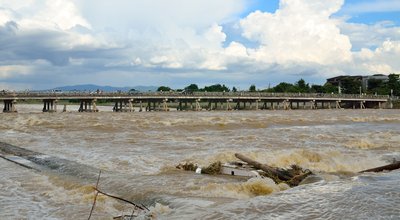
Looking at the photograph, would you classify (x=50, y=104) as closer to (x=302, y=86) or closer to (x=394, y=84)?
(x=302, y=86)

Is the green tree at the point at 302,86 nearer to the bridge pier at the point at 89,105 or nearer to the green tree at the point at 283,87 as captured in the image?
the green tree at the point at 283,87

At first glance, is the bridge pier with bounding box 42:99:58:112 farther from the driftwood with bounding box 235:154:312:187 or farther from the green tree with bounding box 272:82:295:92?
the green tree with bounding box 272:82:295:92

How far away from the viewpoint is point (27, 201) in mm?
9750

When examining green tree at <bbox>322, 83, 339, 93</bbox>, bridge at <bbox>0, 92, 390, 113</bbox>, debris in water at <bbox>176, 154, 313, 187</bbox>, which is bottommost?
debris in water at <bbox>176, 154, 313, 187</bbox>

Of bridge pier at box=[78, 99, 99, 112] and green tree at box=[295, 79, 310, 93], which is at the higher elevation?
green tree at box=[295, 79, 310, 93]

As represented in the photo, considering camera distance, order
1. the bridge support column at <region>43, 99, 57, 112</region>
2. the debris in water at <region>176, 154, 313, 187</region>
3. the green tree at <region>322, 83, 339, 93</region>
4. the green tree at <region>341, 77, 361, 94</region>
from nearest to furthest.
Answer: the debris in water at <region>176, 154, 313, 187</region>
the bridge support column at <region>43, 99, 57, 112</region>
the green tree at <region>341, 77, 361, 94</region>
the green tree at <region>322, 83, 339, 93</region>

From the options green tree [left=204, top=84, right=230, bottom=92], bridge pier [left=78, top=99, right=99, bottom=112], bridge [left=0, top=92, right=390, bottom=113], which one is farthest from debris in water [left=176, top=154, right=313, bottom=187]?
green tree [left=204, top=84, right=230, bottom=92]

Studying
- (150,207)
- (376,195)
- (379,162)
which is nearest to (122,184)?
(150,207)

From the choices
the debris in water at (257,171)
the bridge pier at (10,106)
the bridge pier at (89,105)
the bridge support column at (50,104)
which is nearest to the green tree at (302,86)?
the bridge pier at (89,105)

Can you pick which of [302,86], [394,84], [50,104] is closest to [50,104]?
[50,104]

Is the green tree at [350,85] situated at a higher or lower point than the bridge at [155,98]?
higher

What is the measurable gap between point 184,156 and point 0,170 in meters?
7.50

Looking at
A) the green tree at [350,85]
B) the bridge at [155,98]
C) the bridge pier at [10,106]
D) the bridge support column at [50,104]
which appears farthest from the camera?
the green tree at [350,85]

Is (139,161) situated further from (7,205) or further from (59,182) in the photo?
(7,205)
